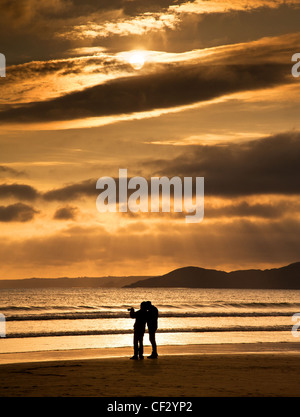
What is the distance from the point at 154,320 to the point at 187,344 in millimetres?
9720

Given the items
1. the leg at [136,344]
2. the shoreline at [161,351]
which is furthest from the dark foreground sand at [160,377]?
the shoreline at [161,351]

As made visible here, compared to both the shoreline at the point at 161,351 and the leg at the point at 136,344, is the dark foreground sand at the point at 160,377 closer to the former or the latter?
the leg at the point at 136,344

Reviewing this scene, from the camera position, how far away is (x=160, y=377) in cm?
1653

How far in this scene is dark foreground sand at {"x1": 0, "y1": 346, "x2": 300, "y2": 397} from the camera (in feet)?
46.6

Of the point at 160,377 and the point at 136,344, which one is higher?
the point at 136,344

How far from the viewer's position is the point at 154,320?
67.6 ft

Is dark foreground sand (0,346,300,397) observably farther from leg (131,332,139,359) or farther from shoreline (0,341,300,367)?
shoreline (0,341,300,367)

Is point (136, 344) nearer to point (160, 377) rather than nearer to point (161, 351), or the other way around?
point (160, 377)

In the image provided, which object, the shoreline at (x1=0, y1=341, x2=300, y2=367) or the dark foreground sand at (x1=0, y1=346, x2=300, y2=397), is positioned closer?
the dark foreground sand at (x1=0, y1=346, x2=300, y2=397)

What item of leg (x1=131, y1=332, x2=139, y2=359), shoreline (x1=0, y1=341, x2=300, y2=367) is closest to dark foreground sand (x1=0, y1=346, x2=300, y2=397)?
leg (x1=131, y1=332, x2=139, y2=359)

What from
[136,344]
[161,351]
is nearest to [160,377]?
[136,344]

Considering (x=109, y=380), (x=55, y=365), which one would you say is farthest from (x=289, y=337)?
(x=109, y=380)

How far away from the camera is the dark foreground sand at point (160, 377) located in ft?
46.6
